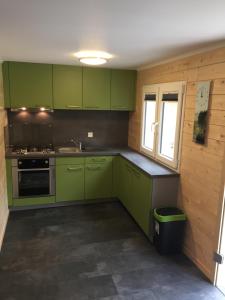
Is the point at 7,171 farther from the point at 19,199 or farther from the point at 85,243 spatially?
the point at 85,243

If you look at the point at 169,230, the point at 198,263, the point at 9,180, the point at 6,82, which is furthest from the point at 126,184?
the point at 6,82

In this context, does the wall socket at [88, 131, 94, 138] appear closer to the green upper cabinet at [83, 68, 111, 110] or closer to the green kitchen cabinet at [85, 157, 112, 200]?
the green upper cabinet at [83, 68, 111, 110]

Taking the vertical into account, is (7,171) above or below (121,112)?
below

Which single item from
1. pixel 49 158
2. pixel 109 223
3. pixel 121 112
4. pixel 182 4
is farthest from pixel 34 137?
pixel 182 4

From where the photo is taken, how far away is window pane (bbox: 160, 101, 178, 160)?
3.38 meters

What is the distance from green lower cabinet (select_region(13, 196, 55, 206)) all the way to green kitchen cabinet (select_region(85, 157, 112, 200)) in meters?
0.62

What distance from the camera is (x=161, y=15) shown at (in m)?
1.66

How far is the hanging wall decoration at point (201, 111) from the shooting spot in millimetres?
2566

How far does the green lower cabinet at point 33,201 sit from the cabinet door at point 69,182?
13 centimetres

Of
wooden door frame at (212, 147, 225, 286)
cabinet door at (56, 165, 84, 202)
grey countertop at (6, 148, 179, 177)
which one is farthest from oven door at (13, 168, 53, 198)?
wooden door frame at (212, 147, 225, 286)

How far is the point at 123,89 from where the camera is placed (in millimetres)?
4508

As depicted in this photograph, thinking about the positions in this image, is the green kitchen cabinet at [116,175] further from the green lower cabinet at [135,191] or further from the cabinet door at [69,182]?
the cabinet door at [69,182]

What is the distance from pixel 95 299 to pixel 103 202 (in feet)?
7.37

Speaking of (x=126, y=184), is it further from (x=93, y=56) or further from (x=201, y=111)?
(x=93, y=56)
